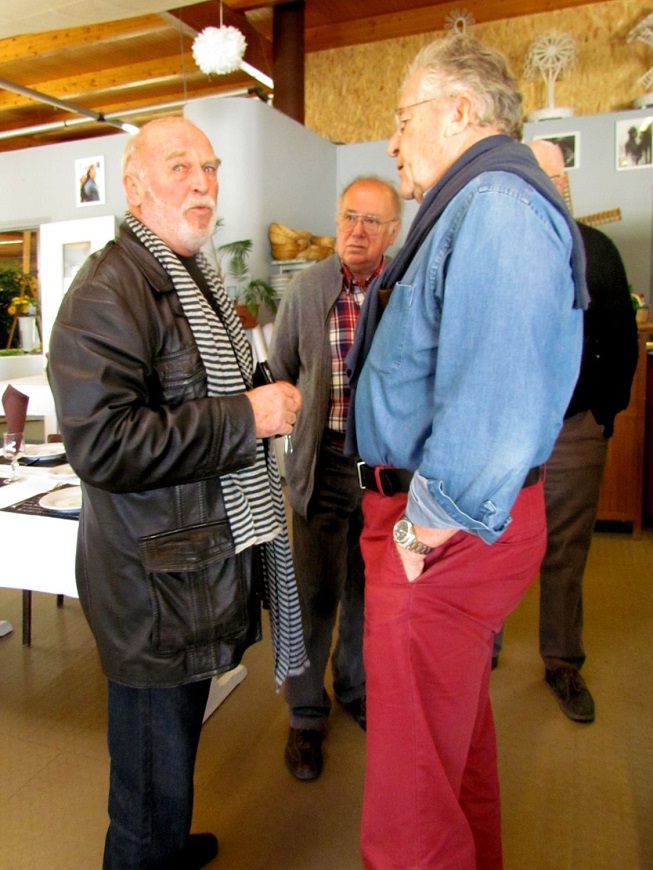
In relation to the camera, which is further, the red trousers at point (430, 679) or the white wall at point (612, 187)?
the white wall at point (612, 187)

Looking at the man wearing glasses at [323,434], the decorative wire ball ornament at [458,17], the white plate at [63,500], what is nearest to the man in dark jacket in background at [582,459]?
the man wearing glasses at [323,434]

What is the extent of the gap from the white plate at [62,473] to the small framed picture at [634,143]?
4.82 metres

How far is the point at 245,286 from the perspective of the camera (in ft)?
17.0

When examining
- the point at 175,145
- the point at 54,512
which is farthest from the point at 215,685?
the point at 175,145

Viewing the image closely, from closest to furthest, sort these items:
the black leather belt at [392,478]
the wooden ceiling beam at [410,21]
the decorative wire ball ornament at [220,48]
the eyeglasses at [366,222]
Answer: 1. the black leather belt at [392,478]
2. the eyeglasses at [366,222]
3. the decorative wire ball ornament at [220,48]
4. the wooden ceiling beam at [410,21]

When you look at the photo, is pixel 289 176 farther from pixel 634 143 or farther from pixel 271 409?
pixel 271 409

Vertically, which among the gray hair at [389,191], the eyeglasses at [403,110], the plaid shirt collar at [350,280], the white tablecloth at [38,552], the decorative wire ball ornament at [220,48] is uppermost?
the decorative wire ball ornament at [220,48]

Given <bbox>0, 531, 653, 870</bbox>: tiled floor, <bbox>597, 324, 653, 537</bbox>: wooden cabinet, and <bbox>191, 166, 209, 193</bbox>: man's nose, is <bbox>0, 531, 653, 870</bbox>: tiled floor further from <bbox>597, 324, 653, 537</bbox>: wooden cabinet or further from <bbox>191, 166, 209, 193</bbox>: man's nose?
<bbox>597, 324, 653, 537</bbox>: wooden cabinet

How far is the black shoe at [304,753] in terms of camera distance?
74.0 inches

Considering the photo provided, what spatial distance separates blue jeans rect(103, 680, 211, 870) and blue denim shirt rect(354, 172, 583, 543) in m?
0.64

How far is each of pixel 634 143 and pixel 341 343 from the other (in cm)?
436

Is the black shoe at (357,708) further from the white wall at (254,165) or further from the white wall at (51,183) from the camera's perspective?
the white wall at (51,183)

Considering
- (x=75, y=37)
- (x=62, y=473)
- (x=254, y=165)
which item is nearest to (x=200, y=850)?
(x=62, y=473)

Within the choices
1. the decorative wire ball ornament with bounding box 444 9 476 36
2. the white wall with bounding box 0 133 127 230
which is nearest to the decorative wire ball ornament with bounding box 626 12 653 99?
the decorative wire ball ornament with bounding box 444 9 476 36
